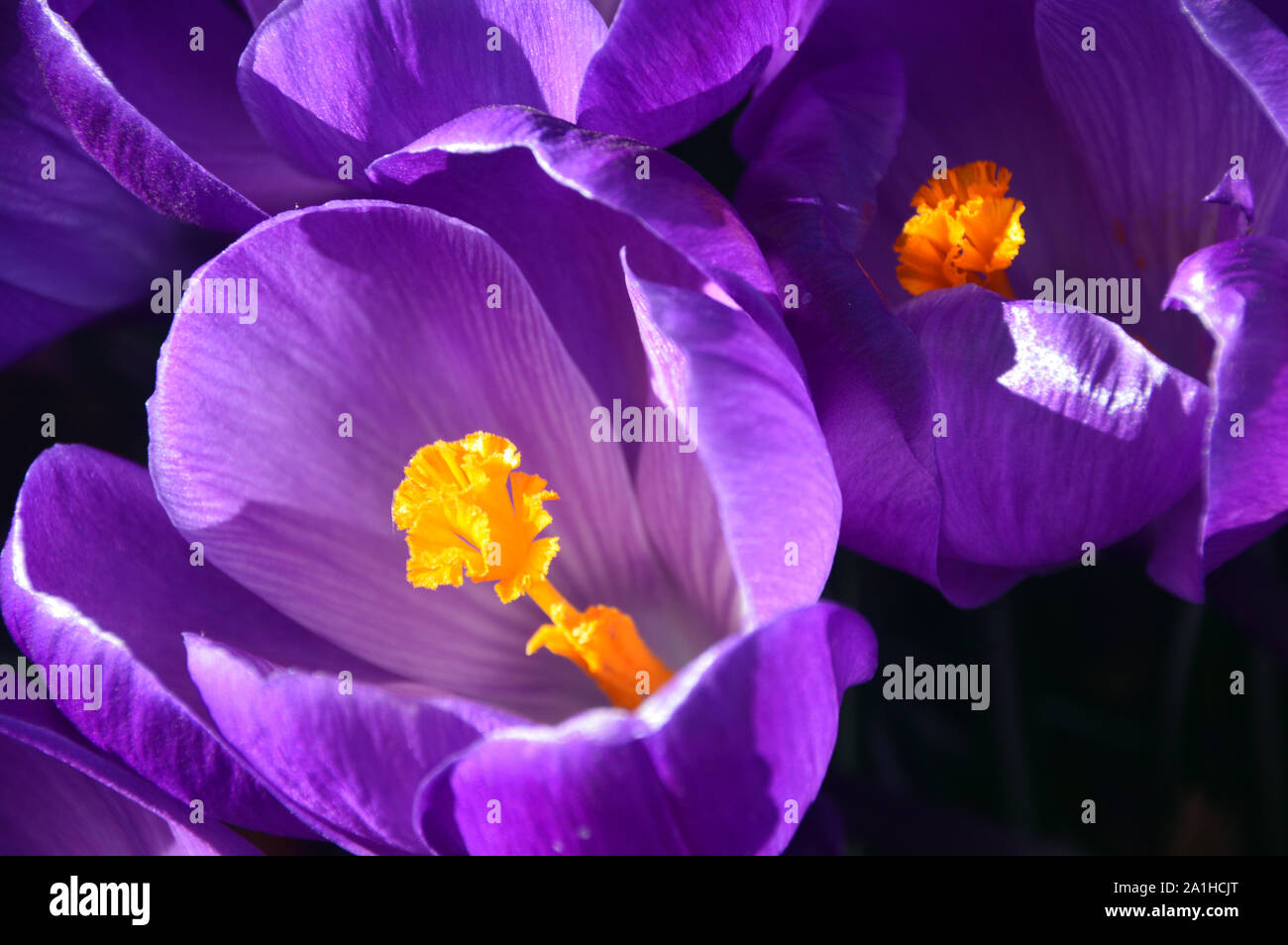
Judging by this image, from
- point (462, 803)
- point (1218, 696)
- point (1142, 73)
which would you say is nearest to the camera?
point (462, 803)

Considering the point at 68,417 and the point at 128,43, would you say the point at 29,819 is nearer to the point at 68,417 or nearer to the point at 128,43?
the point at 68,417

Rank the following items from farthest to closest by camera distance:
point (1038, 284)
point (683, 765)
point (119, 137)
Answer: point (1038, 284), point (119, 137), point (683, 765)

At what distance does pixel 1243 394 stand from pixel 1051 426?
0.22ft

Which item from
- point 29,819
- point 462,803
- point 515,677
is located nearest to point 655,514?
point 515,677

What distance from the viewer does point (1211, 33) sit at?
510 mm

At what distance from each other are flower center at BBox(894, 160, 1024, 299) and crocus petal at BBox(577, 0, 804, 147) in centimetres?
12

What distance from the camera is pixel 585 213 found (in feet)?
1.87

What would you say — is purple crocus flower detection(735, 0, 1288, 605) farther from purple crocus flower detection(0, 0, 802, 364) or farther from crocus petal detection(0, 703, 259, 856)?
crocus petal detection(0, 703, 259, 856)

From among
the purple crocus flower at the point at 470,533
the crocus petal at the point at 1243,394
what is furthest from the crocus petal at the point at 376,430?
the crocus petal at the point at 1243,394

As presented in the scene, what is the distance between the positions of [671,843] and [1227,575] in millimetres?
302

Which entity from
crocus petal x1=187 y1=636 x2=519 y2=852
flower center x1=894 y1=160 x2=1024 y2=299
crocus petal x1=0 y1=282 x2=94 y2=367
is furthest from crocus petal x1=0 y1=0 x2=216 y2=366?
flower center x1=894 y1=160 x2=1024 y2=299

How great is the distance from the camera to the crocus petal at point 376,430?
1.86 feet

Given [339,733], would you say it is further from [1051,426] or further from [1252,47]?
[1252,47]

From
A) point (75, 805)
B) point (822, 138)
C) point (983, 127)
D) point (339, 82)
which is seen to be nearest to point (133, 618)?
point (75, 805)
